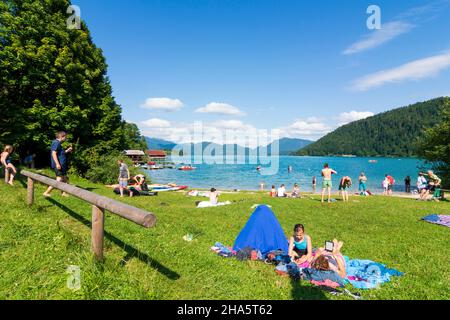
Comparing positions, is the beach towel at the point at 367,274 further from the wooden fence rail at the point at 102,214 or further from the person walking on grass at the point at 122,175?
the person walking on grass at the point at 122,175

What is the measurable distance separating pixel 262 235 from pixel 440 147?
112 feet

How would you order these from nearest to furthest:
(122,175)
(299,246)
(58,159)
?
1. (299,246)
2. (58,159)
3. (122,175)

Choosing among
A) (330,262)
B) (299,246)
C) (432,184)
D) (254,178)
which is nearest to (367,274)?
(330,262)

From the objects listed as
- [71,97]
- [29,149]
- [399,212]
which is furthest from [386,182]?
[29,149]

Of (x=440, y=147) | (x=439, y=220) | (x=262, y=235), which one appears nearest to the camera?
(x=262, y=235)

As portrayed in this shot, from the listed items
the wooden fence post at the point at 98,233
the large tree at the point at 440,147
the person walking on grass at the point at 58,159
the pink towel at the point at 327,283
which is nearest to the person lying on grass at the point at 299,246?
the pink towel at the point at 327,283

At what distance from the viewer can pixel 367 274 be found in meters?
6.25

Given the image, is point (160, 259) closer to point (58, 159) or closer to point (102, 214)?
point (102, 214)

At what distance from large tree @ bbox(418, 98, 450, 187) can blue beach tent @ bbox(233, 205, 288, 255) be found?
107ft

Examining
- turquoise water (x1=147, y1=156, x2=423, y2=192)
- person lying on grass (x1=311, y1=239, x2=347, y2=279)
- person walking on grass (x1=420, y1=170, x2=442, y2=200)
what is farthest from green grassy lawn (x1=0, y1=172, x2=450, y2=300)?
turquoise water (x1=147, y1=156, x2=423, y2=192)

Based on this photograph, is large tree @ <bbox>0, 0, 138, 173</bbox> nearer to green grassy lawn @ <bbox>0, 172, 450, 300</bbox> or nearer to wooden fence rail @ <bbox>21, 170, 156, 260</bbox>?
green grassy lawn @ <bbox>0, 172, 450, 300</bbox>

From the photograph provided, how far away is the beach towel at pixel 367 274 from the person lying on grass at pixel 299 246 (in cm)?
103
